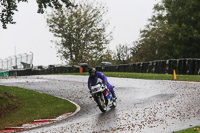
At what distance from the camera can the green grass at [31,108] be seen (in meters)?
17.2

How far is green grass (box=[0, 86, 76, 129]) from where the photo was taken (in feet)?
56.4

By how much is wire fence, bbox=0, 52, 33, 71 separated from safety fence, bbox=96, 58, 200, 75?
11.3 meters

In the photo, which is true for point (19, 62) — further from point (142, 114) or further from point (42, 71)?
point (142, 114)

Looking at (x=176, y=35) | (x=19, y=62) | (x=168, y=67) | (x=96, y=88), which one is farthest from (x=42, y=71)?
(x=96, y=88)

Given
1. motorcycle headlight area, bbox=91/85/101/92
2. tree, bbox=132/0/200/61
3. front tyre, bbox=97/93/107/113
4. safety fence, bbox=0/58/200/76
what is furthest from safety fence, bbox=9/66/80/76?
motorcycle headlight area, bbox=91/85/101/92

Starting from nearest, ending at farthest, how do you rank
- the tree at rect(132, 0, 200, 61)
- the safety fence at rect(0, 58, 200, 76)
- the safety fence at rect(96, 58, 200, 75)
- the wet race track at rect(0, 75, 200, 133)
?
the wet race track at rect(0, 75, 200, 133), the safety fence at rect(96, 58, 200, 75), the safety fence at rect(0, 58, 200, 76), the tree at rect(132, 0, 200, 61)

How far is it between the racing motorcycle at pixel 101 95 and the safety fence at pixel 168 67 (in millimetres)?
21838

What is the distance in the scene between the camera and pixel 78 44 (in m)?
61.9

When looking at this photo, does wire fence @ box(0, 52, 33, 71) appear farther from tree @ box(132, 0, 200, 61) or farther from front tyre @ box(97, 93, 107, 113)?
front tyre @ box(97, 93, 107, 113)

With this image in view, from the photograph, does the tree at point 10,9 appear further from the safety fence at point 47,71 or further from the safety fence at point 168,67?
the safety fence at point 47,71

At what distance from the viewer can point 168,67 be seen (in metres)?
41.3

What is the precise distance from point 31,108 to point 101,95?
5.23 meters

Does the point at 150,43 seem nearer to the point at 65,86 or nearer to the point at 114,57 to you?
the point at 114,57

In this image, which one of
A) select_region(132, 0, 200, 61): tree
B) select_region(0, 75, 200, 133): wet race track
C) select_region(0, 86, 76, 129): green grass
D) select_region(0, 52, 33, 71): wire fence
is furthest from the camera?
select_region(132, 0, 200, 61): tree
